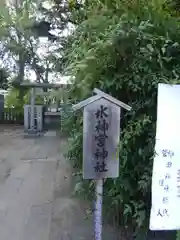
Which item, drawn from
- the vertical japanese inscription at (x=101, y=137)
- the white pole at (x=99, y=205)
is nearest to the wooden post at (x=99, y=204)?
the white pole at (x=99, y=205)

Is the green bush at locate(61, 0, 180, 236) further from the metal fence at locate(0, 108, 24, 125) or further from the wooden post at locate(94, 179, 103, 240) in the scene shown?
the metal fence at locate(0, 108, 24, 125)

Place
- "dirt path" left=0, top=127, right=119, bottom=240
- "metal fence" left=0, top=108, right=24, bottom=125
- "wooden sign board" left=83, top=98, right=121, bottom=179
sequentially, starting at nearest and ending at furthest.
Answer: "wooden sign board" left=83, top=98, right=121, bottom=179, "dirt path" left=0, top=127, right=119, bottom=240, "metal fence" left=0, top=108, right=24, bottom=125

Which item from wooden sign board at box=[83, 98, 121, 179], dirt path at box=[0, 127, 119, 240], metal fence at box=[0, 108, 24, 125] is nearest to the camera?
wooden sign board at box=[83, 98, 121, 179]

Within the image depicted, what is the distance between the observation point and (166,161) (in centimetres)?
254

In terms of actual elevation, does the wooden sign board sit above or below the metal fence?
above

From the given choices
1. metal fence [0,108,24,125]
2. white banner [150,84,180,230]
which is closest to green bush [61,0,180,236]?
white banner [150,84,180,230]

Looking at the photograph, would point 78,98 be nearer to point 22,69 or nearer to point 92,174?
point 92,174

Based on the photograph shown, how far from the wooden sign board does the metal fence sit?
1074cm

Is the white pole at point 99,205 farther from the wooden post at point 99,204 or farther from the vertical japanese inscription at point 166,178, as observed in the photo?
the vertical japanese inscription at point 166,178

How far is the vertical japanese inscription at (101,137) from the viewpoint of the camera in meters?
2.46

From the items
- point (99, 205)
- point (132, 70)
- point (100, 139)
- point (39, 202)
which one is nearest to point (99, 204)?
point (99, 205)

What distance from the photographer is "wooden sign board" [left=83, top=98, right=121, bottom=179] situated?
2.45 meters

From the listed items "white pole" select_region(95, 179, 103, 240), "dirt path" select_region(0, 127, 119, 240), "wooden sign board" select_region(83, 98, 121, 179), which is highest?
"wooden sign board" select_region(83, 98, 121, 179)

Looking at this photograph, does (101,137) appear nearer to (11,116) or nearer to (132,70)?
(132,70)
